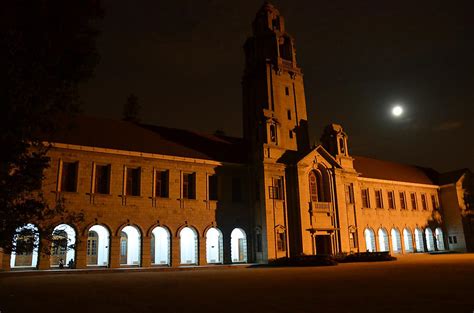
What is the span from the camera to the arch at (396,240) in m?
43.9

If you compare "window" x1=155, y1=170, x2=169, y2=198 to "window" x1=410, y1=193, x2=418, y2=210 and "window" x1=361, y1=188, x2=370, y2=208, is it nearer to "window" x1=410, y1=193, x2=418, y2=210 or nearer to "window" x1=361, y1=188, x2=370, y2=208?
"window" x1=361, y1=188, x2=370, y2=208

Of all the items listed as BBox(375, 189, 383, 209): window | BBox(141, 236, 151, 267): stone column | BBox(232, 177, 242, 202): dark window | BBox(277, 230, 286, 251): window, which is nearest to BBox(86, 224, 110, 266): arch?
BBox(141, 236, 151, 267): stone column

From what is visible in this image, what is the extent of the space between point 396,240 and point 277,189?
19663 millimetres

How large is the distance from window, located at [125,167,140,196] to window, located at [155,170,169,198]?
4.93 ft

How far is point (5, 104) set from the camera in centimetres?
1055

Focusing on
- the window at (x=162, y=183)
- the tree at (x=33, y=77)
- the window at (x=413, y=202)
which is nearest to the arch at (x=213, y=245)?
the window at (x=162, y=183)

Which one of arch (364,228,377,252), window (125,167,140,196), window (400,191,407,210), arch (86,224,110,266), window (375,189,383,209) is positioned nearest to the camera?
window (125,167,140,196)

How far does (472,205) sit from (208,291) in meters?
46.4

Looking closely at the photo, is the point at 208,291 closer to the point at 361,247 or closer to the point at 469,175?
the point at 361,247

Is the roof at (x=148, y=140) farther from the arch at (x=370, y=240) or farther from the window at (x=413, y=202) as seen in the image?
the window at (x=413, y=202)

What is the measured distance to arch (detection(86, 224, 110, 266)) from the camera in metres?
29.4

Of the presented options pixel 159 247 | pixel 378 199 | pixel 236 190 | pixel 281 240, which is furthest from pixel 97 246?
pixel 378 199

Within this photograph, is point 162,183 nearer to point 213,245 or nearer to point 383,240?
point 213,245

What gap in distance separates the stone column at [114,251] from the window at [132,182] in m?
3.54
